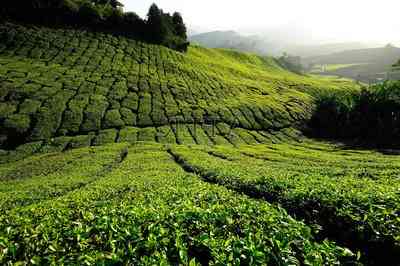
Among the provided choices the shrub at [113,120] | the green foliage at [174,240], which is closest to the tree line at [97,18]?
the shrub at [113,120]

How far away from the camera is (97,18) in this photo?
459 ft


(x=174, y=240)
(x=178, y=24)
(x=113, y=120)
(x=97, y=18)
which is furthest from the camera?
(x=178, y=24)

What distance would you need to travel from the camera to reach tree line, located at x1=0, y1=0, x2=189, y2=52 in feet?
429

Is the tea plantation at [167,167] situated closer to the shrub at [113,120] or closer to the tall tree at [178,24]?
the shrub at [113,120]

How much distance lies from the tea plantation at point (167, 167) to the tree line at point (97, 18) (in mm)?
7213

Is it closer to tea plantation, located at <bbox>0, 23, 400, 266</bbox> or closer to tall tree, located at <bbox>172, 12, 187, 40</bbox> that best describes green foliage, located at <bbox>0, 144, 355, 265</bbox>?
tea plantation, located at <bbox>0, 23, 400, 266</bbox>

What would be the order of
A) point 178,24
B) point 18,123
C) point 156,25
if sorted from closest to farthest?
point 18,123
point 156,25
point 178,24

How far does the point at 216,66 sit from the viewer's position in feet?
503

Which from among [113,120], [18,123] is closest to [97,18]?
[113,120]

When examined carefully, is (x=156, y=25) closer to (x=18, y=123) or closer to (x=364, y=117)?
(x=18, y=123)

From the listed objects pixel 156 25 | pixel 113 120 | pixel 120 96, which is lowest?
pixel 113 120

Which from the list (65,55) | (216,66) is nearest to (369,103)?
(216,66)

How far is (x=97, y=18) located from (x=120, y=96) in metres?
59.6

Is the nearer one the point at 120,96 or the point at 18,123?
the point at 18,123
